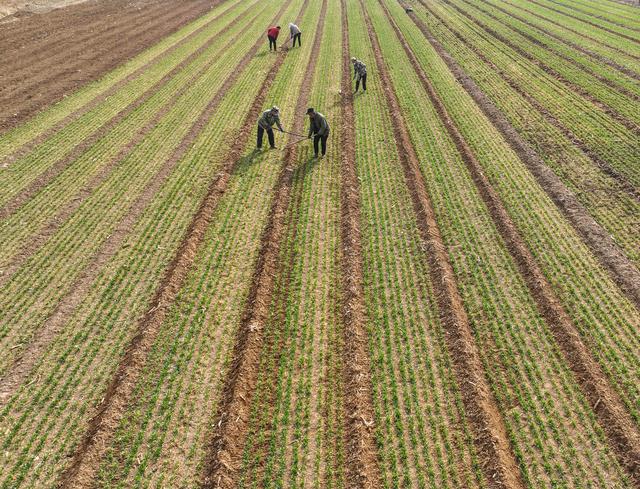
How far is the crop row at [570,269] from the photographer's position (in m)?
9.62

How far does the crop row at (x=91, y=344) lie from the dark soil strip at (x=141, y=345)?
0.27 meters

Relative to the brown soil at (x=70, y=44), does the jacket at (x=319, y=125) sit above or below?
below

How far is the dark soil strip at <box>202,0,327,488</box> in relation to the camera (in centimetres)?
753

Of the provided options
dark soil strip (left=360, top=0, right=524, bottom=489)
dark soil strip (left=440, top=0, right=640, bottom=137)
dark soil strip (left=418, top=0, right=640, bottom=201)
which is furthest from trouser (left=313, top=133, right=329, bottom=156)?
dark soil strip (left=440, top=0, right=640, bottom=137)

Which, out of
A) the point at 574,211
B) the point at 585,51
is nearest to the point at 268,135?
the point at 574,211

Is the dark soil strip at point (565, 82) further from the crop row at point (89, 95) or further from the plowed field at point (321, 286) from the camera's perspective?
the crop row at point (89, 95)

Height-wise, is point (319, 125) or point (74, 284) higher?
point (319, 125)

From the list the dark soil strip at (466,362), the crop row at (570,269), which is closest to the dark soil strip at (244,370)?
the dark soil strip at (466,362)

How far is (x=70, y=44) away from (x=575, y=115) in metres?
36.4

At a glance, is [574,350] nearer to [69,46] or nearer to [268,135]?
[268,135]

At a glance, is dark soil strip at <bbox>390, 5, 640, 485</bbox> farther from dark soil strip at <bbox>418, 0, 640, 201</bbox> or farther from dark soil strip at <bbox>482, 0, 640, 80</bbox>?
dark soil strip at <bbox>482, 0, 640, 80</bbox>

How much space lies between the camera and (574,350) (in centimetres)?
969

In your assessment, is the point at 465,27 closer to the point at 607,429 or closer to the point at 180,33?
the point at 180,33

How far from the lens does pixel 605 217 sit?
14.2m
